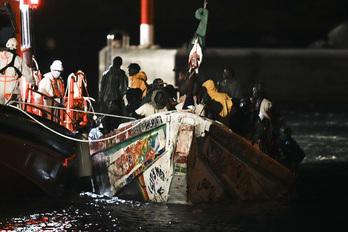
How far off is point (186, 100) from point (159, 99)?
0.38 metres

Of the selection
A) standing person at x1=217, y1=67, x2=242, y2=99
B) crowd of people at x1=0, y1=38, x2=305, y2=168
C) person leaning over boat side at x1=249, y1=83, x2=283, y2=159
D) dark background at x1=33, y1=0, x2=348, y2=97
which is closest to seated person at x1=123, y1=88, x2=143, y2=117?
crowd of people at x1=0, y1=38, x2=305, y2=168

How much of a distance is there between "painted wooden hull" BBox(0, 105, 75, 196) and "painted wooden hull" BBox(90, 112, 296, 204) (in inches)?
24.4

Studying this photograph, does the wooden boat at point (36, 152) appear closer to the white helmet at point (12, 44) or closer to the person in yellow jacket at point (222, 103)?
the white helmet at point (12, 44)

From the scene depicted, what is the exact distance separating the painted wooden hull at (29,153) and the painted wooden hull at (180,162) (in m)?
0.62

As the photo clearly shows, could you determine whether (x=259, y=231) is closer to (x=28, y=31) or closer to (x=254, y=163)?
(x=254, y=163)

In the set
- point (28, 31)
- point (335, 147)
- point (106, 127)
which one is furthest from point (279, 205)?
point (335, 147)

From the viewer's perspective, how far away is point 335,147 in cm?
2022

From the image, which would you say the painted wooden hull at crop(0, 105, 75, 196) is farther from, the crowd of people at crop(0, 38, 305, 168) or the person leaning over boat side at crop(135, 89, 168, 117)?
the person leaning over boat side at crop(135, 89, 168, 117)

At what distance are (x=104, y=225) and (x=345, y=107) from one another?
17.3m

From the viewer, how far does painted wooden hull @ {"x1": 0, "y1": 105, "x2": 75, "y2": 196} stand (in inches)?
490

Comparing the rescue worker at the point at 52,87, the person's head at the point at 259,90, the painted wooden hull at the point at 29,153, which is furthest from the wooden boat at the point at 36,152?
the person's head at the point at 259,90

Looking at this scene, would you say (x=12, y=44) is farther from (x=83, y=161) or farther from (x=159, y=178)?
(x=159, y=178)

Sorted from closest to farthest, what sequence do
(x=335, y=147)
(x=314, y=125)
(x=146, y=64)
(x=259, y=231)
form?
(x=259, y=231) < (x=335, y=147) < (x=314, y=125) < (x=146, y=64)

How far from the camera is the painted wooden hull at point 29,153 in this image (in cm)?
1245
